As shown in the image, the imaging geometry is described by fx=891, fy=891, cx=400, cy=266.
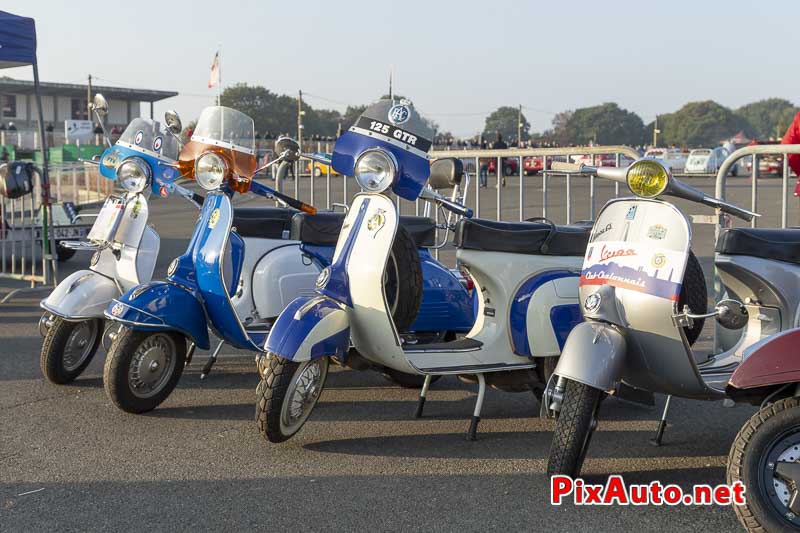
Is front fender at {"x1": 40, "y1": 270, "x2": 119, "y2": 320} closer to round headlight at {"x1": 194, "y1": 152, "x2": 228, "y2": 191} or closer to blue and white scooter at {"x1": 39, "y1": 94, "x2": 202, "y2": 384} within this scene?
blue and white scooter at {"x1": 39, "y1": 94, "x2": 202, "y2": 384}

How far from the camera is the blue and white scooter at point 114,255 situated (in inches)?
200

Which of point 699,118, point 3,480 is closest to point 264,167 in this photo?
point 3,480

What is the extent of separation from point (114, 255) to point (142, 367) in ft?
3.47

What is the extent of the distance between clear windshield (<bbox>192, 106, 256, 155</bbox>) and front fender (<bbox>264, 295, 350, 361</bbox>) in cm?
133

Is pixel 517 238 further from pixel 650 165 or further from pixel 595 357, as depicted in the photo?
pixel 595 357

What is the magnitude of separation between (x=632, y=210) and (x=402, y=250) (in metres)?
1.13

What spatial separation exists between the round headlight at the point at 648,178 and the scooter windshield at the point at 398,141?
1127mm

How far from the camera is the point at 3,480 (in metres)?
3.73

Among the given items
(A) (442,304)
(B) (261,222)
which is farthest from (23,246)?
(A) (442,304)

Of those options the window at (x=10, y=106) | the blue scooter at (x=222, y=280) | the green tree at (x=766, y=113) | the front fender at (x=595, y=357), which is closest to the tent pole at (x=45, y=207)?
the blue scooter at (x=222, y=280)

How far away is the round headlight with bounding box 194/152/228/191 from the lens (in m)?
4.83

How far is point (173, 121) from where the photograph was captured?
556 centimetres

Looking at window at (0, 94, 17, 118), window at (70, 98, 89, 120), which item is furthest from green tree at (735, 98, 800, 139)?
window at (0, 94, 17, 118)

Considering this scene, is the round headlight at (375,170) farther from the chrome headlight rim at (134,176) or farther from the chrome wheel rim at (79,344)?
the chrome wheel rim at (79,344)
